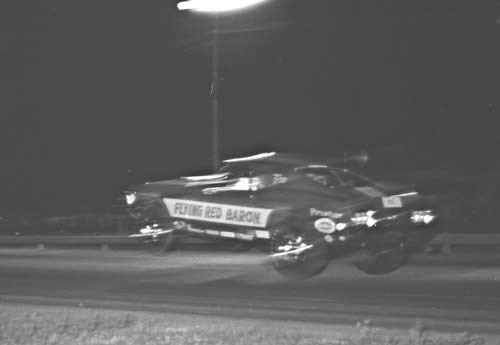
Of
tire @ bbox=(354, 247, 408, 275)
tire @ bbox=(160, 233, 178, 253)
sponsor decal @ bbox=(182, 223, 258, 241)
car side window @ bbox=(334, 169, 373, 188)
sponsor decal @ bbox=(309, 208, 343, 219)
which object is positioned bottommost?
tire @ bbox=(354, 247, 408, 275)

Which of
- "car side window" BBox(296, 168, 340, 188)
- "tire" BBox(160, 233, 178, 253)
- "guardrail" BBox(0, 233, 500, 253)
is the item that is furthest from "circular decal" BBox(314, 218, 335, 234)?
"guardrail" BBox(0, 233, 500, 253)

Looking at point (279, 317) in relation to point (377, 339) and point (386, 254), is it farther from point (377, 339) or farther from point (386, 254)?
point (386, 254)

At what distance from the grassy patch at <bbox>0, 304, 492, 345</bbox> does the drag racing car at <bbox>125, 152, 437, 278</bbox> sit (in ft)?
11.1

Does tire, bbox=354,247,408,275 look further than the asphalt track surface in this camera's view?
Yes

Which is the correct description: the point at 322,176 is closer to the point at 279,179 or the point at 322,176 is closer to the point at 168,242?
the point at 279,179

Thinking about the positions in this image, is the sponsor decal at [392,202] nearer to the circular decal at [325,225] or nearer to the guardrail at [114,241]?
the circular decal at [325,225]

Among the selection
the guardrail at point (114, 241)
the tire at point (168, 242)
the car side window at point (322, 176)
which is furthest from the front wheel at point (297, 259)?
the guardrail at point (114, 241)

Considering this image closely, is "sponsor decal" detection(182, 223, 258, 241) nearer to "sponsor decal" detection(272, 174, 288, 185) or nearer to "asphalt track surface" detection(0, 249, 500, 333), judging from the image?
"asphalt track surface" detection(0, 249, 500, 333)

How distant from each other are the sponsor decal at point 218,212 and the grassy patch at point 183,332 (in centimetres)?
339

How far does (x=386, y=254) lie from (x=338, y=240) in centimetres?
128

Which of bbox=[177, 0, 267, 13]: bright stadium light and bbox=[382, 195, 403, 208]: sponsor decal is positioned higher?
bbox=[177, 0, 267, 13]: bright stadium light

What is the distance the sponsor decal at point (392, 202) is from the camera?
45.7ft

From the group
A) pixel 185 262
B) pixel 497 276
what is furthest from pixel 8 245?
pixel 497 276

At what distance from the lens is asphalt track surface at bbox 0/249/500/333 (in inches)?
417
